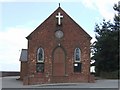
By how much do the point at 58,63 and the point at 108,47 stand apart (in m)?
15.8

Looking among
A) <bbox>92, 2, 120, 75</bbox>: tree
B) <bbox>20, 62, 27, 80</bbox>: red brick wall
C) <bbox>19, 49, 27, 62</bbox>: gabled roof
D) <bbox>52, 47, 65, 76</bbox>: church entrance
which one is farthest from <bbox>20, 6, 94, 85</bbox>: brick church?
<bbox>92, 2, 120, 75</bbox>: tree

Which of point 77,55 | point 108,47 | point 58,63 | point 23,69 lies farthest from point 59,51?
point 108,47

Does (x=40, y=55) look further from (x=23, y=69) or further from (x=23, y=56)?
(x=23, y=56)

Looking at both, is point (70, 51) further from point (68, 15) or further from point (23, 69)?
point (23, 69)

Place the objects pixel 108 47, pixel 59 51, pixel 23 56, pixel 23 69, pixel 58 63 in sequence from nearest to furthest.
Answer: pixel 58 63 < pixel 59 51 < pixel 23 69 < pixel 23 56 < pixel 108 47

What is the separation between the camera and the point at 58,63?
4044 centimetres

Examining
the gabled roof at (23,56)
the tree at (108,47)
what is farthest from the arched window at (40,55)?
the tree at (108,47)

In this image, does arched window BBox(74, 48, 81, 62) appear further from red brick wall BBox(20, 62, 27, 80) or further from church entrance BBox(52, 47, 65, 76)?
red brick wall BBox(20, 62, 27, 80)

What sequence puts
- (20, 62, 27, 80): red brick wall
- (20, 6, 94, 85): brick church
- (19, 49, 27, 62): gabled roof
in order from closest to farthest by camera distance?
(20, 6, 94, 85): brick church → (20, 62, 27, 80): red brick wall → (19, 49, 27, 62): gabled roof

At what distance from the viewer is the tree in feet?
175

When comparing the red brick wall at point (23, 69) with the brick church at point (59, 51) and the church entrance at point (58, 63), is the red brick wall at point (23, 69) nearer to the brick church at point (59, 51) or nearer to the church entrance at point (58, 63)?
the brick church at point (59, 51)

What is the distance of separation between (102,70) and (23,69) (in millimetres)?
15797

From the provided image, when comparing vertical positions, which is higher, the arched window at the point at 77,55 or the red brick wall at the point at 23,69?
the arched window at the point at 77,55

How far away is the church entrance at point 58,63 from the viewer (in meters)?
40.3
